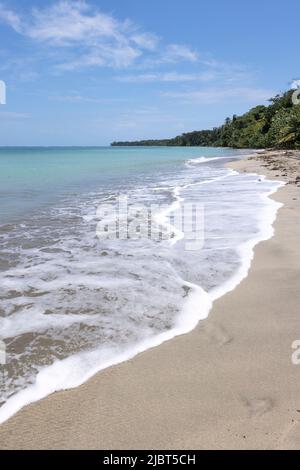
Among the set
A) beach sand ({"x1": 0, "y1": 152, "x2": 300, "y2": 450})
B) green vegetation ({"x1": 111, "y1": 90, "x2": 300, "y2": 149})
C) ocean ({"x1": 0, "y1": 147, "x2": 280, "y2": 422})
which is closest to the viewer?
beach sand ({"x1": 0, "y1": 152, "x2": 300, "y2": 450})

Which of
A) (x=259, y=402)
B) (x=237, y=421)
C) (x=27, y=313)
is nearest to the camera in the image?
(x=237, y=421)

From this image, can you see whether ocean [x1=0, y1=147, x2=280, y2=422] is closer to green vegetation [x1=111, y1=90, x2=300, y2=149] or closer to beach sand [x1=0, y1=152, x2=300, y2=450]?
beach sand [x1=0, y1=152, x2=300, y2=450]

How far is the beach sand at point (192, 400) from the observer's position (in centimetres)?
246

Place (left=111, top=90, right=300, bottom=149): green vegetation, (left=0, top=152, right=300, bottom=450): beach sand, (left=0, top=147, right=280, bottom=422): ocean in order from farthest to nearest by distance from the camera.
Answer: (left=111, top=90, right=300, bottom=149): green vegetation → (left=0, top=147, right=280, bottom=422): ocean → (left=0, top=152, right=300, bottom=450): beach sand

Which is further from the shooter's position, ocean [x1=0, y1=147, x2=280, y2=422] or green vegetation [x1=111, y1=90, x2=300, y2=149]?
green vegetation [x1=111, y1=90, x2=300, y2=149]

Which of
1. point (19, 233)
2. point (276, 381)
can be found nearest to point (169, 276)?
point (276, 381)

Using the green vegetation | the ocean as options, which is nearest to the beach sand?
the ocean

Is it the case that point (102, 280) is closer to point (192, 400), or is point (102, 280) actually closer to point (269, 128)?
point (192, 400)

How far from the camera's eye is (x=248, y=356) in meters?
3.39

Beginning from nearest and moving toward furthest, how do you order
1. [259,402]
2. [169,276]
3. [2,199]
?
[259,402] → [169,276] → [2,199]

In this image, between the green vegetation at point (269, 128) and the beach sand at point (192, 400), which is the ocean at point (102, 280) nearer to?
the beach sand at point (192, 400)

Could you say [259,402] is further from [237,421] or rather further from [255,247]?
[255,247]

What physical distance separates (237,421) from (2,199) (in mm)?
13018

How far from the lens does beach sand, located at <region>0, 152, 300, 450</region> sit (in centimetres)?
246
